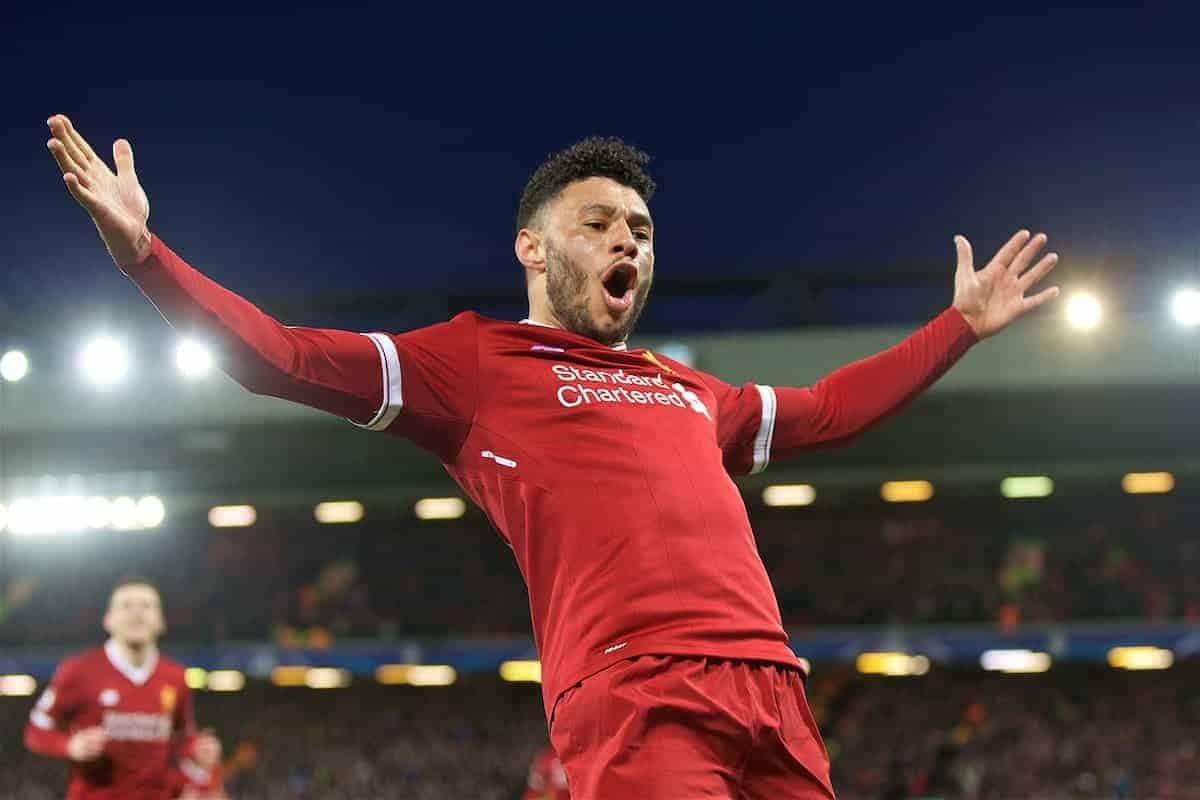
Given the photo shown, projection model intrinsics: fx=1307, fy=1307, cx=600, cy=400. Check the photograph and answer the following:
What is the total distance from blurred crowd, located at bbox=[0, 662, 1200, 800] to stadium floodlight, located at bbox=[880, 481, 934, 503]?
367cm

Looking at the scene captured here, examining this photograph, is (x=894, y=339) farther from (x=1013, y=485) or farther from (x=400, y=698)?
(x=400, y=698)

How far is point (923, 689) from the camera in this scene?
2331 centimetres

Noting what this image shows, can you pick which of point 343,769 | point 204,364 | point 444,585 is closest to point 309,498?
point 444,585

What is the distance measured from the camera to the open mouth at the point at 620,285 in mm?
3029

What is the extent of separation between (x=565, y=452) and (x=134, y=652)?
5.17m

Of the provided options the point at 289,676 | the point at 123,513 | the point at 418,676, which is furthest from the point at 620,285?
the point at 123,513

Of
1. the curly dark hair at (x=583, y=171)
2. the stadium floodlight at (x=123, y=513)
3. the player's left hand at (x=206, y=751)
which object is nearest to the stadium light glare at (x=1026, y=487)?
the stadium floodlight at (x=123, y=513)

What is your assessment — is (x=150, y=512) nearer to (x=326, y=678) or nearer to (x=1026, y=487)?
(x=326, y=678)

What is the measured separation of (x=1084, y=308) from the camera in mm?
17953

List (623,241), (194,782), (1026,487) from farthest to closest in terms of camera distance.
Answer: (1026,487) → (194,782) → (623,241)

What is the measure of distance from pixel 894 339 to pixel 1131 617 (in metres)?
7.29

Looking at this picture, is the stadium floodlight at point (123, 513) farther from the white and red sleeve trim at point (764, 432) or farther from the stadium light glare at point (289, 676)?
the white and red sleeve trim at point (764, 432)

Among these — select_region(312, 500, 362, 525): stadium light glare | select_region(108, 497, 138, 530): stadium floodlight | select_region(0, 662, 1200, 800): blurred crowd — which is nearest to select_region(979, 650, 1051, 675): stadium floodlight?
select_region(0, 662, 1200, 800): blurred crowd

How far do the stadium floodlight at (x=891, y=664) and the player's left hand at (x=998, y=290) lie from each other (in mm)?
19091
